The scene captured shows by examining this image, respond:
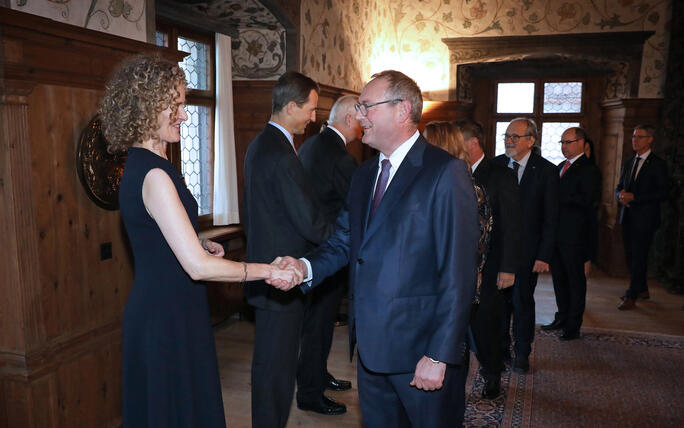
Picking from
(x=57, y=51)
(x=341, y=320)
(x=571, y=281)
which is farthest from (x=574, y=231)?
(x=57, y=51)

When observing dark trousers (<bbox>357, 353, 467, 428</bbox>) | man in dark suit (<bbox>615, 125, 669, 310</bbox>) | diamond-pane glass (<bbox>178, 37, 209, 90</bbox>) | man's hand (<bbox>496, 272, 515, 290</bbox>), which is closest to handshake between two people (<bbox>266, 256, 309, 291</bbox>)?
dark trousers (<bbox>357, 353, 467, 428</bbox>)

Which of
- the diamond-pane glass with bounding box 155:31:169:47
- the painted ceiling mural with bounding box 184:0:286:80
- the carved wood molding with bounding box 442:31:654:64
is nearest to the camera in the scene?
the diamond-pane glass with bounding box 155:31:169:47

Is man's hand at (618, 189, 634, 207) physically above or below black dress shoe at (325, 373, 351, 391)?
above

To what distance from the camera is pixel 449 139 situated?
2705mm

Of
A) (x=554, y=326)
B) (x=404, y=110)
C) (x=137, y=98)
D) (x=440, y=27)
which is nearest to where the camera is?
(x=137, y=98)

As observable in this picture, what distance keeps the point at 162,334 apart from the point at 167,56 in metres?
1.66

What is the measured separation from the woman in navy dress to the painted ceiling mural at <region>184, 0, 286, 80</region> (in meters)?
2.60

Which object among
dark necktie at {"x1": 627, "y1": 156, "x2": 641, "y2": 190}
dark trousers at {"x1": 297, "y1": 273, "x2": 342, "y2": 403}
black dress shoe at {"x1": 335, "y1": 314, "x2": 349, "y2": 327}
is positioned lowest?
black dress shoe at {"x1": 335, "y1": 314, "x2": 349, "y2": 327}

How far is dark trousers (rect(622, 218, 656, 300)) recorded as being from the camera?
212 inches

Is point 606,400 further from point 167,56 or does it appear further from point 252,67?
point 252,67

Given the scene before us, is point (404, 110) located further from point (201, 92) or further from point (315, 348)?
point (201, 92)

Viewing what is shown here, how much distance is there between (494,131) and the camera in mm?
8375

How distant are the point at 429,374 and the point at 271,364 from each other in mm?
984

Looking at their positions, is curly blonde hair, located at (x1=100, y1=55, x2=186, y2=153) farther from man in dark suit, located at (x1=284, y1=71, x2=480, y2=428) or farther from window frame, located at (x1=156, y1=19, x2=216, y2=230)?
window frame, located at (x1=156, y1=19, x2=216, y2=230)
